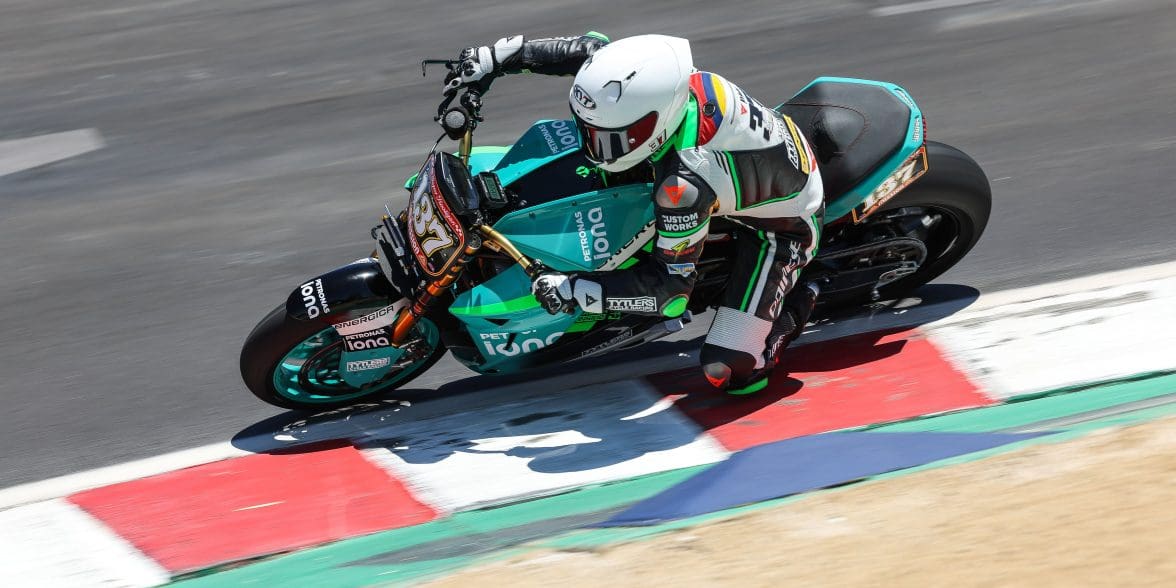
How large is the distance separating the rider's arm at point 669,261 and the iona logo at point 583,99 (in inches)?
16.9

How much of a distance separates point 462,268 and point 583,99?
2.98 ft

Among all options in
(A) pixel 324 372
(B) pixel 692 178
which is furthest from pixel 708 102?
(A) pixel 324 372

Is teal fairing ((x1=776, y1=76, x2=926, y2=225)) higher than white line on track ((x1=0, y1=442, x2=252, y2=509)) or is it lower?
higher

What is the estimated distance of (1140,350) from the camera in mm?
5758

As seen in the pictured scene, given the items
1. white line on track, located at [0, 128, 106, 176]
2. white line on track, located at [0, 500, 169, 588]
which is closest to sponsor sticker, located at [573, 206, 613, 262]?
white line on track, located at [0, 500, 169, 588]

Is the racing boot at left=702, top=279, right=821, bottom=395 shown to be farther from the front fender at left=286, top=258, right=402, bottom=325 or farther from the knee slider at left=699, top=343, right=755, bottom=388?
the front fender at left=286, top=258, right=402, bottom=325

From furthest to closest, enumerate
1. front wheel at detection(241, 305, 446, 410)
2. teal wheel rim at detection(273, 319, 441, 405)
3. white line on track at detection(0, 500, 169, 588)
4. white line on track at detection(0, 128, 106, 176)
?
white line on track at detection(0, 128, 106, 176), teal wheel rim at detection(273, 319, 441, 405), front wheel at detection(241, 305, 446, 410), white line on track at detection(0, 500, 169, 588)

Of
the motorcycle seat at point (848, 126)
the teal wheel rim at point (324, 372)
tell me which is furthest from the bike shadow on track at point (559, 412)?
the motorcycle seat at point (848, 126)

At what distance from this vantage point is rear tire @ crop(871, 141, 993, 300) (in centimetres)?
590

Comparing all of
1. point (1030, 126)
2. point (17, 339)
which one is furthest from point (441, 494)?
point (1030, 126)

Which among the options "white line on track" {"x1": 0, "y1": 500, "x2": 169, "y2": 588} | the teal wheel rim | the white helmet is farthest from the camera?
the teal wheel rim

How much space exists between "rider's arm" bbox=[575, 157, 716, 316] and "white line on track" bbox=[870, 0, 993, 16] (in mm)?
5405

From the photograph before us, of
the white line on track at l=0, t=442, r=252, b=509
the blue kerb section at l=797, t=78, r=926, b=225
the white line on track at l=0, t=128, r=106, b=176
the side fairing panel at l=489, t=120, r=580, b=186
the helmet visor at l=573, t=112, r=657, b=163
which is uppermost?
the white line on track at l=0, t=128, r=106, b=176

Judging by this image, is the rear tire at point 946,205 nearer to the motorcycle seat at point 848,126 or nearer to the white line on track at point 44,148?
the motorcycle seat at point 848,126
